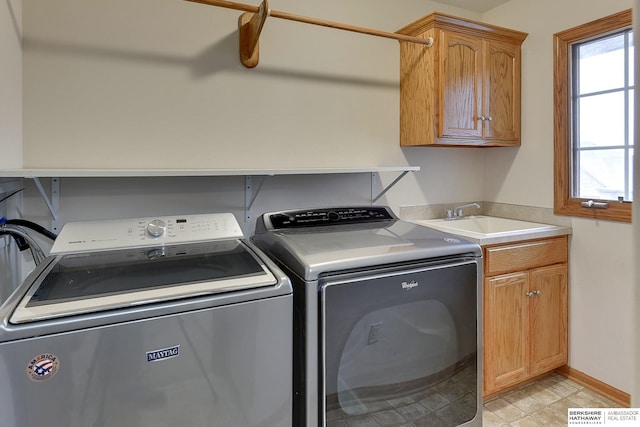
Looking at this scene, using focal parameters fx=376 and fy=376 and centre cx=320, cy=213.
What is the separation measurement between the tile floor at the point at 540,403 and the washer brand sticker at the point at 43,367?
189cm

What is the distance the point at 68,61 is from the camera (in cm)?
163

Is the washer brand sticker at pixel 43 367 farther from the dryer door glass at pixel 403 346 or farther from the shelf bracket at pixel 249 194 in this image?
the shelf bracket at pixel 249 194

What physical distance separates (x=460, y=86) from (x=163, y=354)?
2061mm

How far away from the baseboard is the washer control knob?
244 centimetres

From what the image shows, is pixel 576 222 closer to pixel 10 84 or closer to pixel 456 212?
pixel 456 212

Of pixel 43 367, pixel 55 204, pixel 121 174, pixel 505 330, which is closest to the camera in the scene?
pixel 43 367

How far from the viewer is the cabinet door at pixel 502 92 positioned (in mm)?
2334

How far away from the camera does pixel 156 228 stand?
1485 mm

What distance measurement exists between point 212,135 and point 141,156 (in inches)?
13.7

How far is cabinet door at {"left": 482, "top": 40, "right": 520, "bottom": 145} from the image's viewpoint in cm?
233

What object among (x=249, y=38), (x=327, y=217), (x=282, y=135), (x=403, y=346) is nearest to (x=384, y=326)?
(x=403, y=346)

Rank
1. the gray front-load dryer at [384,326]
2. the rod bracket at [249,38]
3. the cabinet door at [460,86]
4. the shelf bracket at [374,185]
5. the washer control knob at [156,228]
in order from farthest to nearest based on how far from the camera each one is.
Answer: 1. the shelf bracket at [374,185]
2. the cabinet door at [460,86]
3. the rod bracket at [249,38]
4. the washer control knob at [156,228]
5. the gray front-load dryer at [384,326]

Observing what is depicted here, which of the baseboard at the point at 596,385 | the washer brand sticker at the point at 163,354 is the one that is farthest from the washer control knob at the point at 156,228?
the baseboard at the point at 596,385

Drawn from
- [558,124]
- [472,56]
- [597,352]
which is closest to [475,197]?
[558,124]
